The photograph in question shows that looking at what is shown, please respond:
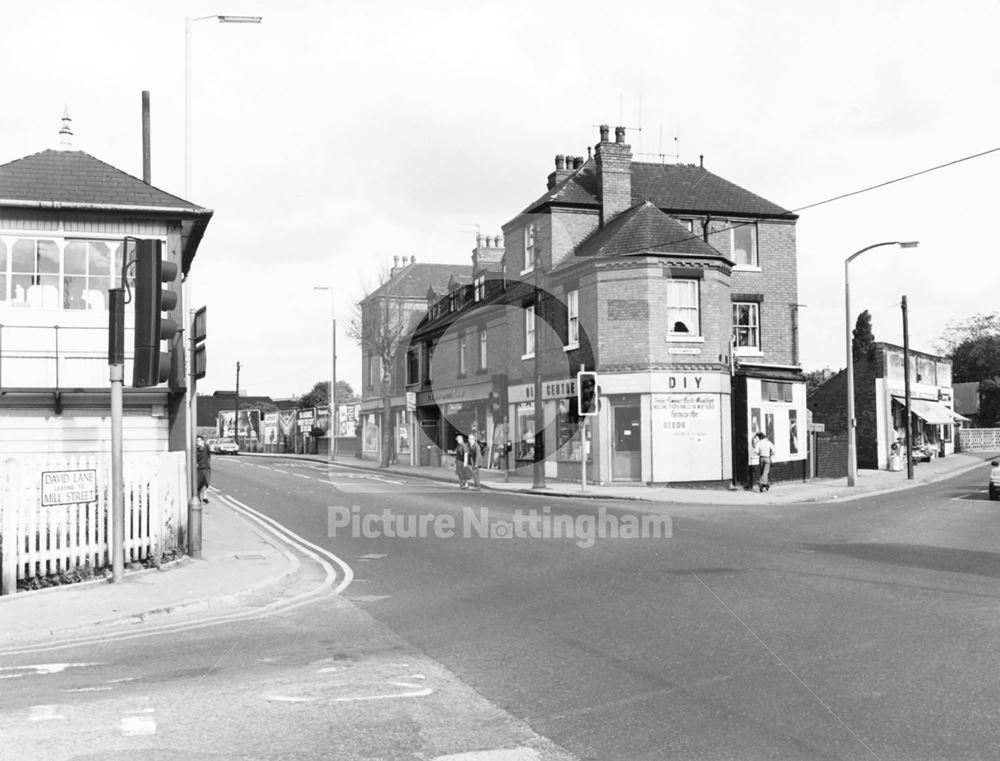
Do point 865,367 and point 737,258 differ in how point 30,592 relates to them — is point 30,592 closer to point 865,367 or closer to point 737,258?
point 737,258

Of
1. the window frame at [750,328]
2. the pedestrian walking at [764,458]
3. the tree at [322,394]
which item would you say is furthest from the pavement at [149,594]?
the tree at [322,394]

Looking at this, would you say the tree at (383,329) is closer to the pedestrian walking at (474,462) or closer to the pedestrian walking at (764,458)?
the pedestrian walking at (474,462)

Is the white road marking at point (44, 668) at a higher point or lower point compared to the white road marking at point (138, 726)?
lower

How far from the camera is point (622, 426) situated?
104ft

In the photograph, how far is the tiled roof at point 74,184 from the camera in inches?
713

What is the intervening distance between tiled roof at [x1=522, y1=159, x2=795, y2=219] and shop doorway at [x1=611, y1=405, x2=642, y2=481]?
871cm

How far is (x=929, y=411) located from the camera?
53.9m

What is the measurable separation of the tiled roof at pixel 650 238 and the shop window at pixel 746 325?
3.77 m

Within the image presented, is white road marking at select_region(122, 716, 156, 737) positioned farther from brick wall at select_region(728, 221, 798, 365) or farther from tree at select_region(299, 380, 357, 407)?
tree at select_region(299, 380, 357, 407)

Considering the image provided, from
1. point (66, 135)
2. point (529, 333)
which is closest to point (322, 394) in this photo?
point (529, 333)

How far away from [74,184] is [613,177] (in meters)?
21.5

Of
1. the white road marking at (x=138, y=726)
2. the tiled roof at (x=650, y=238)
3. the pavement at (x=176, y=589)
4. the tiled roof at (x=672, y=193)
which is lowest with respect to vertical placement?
the pavement at (x=176, y=589)

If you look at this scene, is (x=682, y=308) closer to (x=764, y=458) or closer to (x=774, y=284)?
(x=764, y=458)
